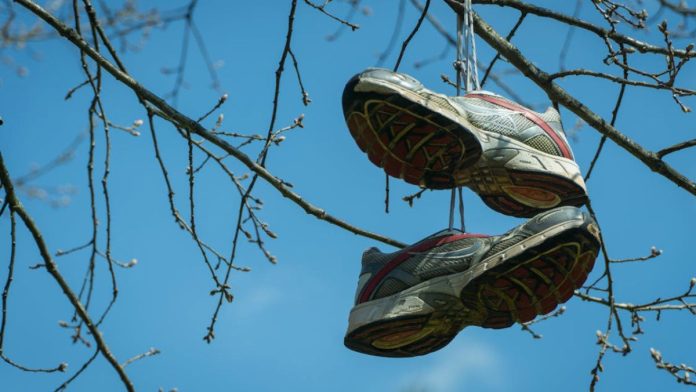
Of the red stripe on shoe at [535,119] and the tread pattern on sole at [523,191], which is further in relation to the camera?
the red stripe on shoe at [535,119]

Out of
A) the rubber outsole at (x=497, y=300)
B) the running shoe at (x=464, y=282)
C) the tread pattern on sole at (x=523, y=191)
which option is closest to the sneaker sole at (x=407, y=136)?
the tread pattern on sole at (x=523, y=191)

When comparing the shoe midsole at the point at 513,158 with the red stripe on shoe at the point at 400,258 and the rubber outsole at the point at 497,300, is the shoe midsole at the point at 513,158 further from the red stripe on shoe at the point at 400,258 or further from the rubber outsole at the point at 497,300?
the rubber outsole at the point at 497,300

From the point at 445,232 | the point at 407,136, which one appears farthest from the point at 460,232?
the point at 407,136

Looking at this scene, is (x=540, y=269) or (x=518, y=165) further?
(x=518, y=165)

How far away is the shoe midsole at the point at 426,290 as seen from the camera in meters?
3.15

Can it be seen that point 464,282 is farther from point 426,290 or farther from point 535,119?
point 535,119

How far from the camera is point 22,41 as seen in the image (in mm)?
5340

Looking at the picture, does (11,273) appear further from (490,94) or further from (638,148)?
(638,148)

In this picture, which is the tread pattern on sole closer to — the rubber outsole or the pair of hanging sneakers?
the pair of hanging sneakers

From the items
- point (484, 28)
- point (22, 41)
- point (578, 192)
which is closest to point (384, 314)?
point (578, 192)

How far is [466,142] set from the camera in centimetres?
338

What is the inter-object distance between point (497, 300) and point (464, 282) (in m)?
0.10

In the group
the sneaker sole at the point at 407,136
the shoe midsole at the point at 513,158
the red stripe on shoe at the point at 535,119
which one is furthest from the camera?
the red stripe on shoe at the point at 535,119

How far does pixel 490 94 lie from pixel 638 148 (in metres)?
0.65
